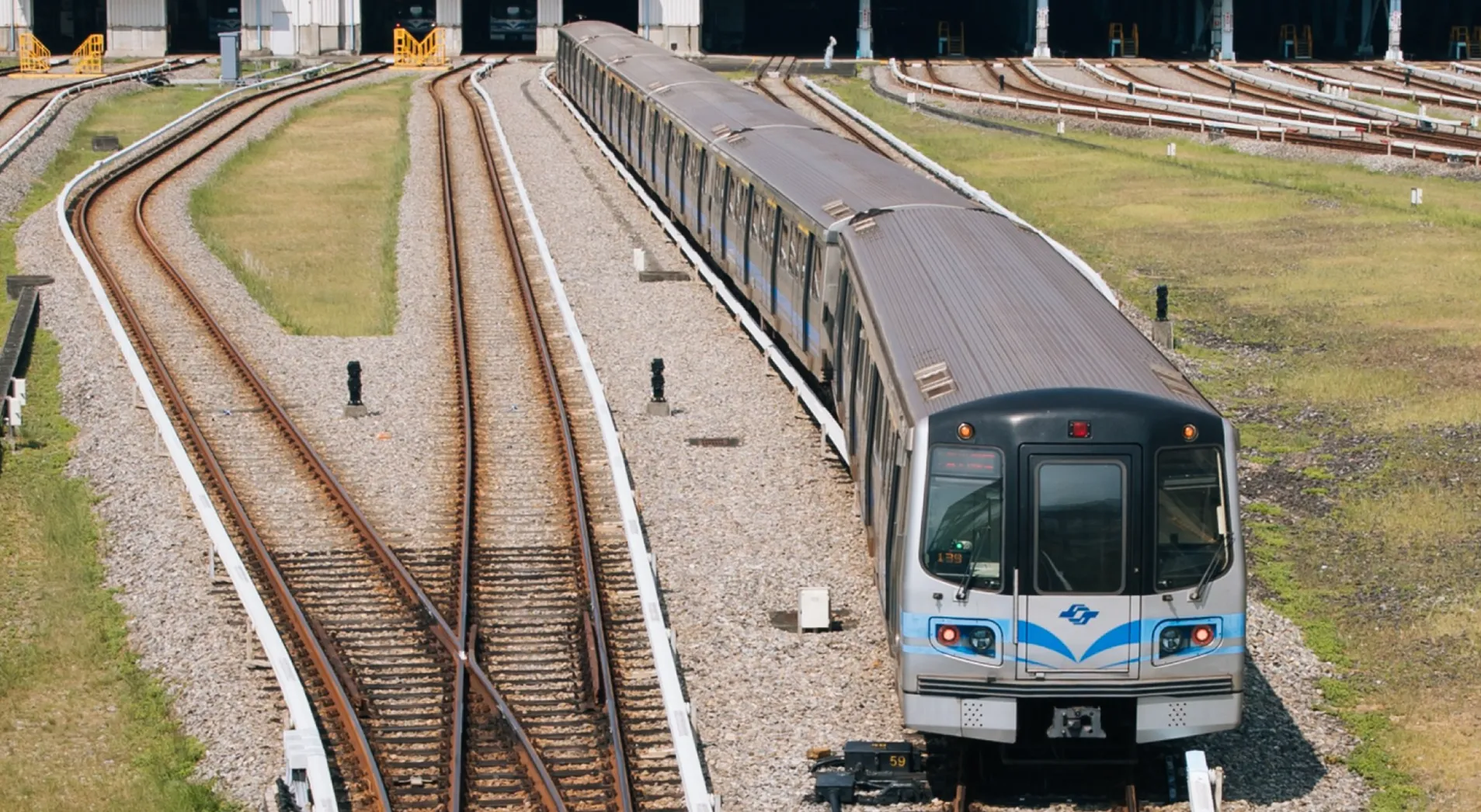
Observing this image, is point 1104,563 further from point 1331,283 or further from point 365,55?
point 365,55

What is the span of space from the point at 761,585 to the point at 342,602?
143 inches

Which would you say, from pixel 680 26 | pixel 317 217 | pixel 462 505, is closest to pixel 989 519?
pixel 462 505

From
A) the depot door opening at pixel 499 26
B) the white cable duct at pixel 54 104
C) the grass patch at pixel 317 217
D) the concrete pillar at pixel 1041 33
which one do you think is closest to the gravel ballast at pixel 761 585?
the grass patch at pixel 317 217

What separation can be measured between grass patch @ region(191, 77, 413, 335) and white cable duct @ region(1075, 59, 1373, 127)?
78.1ft

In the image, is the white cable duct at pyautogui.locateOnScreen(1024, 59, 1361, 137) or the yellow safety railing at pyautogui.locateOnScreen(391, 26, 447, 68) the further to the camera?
the yellow safety railing at pyautogui.locateOnScreen(391, 26, 447, 68)

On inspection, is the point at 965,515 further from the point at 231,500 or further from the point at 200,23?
the point at 200,23

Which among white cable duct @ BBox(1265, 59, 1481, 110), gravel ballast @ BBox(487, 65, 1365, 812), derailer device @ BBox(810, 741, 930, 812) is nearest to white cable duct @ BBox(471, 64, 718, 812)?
gravel ballast @ BBox(487, 65, 1365, 812)

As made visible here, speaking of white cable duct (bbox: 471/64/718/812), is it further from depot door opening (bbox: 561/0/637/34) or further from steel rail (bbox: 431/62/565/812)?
depot door opening (bbox: 561/0/637/34)

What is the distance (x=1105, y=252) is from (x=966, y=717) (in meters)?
24.5

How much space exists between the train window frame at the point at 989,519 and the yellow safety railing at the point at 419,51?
66.4 meters

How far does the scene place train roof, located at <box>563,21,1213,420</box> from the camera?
1262 centimetres

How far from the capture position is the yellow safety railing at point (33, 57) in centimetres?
7051

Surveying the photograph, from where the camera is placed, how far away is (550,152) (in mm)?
47156

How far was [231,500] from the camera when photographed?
19.6 meters
